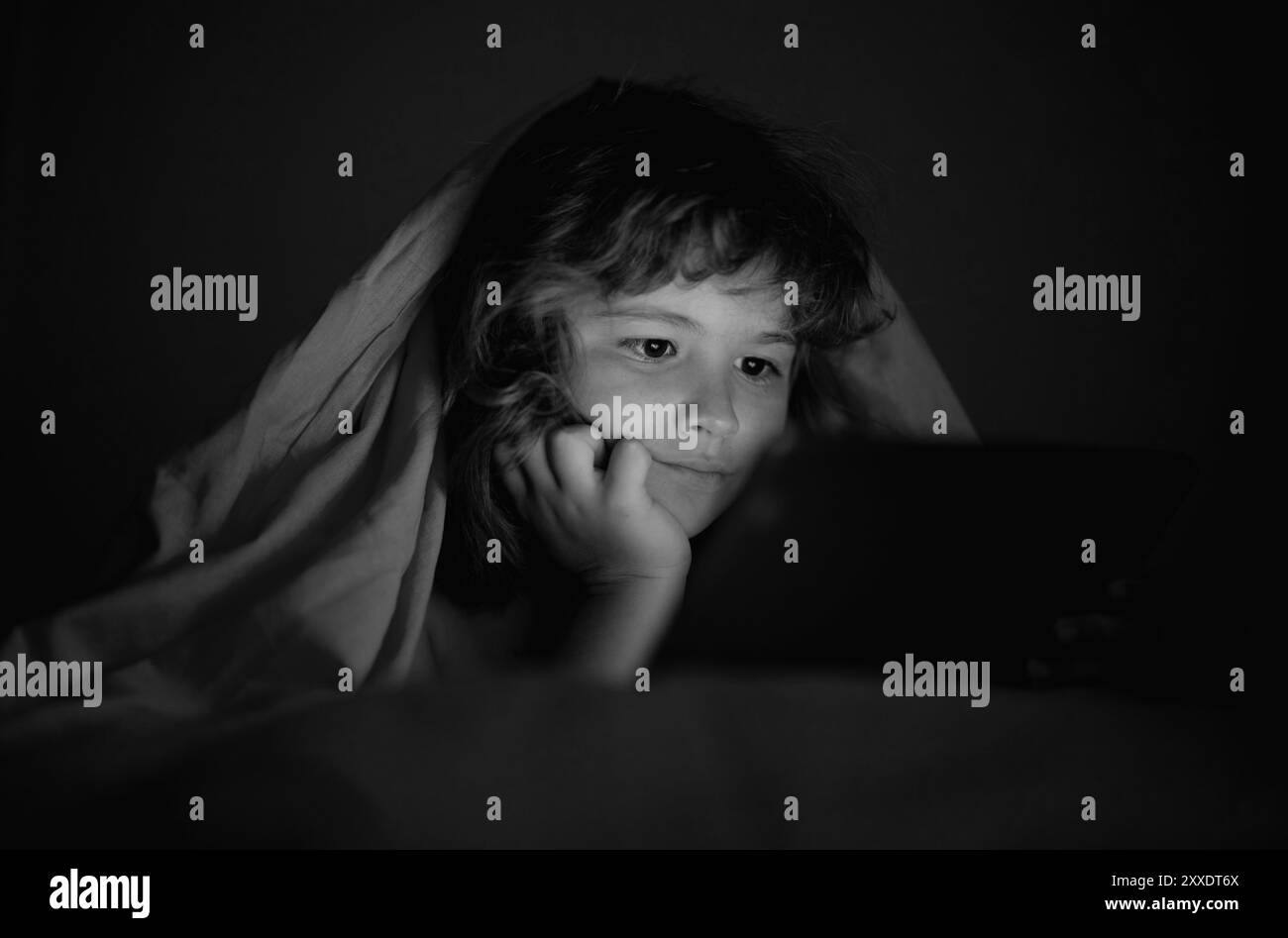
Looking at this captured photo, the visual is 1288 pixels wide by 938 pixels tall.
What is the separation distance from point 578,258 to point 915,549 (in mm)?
381

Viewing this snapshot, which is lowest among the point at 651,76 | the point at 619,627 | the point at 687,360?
the point at 619,627

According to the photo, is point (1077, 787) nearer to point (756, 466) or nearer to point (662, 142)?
point (756, 466)

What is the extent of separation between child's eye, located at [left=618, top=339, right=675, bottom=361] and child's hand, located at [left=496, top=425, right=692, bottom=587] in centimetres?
7

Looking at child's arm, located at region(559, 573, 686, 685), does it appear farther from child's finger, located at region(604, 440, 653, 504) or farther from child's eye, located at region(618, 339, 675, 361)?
child's eye, located at region(618, 339, 675, 361)

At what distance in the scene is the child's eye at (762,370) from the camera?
89 cm

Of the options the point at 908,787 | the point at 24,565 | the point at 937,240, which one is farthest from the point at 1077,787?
the point at 24,565

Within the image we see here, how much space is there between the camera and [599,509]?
33.5 inches

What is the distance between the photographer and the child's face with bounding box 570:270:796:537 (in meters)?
0.85

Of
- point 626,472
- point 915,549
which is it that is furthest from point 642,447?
point 915,549

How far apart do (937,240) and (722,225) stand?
28cm

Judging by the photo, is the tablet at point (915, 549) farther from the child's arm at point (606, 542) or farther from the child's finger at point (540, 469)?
the child's finger at point (540, 469)

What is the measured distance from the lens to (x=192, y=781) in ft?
2.19

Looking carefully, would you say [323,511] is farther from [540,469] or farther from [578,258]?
[578,258]

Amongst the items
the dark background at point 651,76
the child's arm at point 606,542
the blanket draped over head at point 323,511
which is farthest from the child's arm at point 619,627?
the dark background at point 651,76
